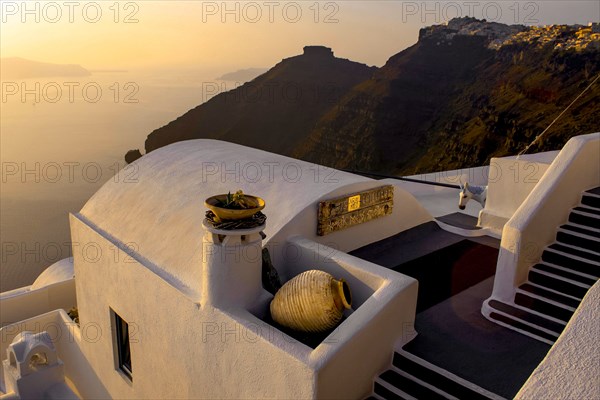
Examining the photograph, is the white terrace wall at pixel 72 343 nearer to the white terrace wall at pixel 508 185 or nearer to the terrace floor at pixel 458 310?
the terrace floor at pixel 458 310

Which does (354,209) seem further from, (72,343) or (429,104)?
(429,104)

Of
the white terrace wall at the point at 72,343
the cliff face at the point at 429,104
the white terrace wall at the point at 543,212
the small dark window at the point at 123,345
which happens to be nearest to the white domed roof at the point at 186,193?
the small dark window at the point at 123,345

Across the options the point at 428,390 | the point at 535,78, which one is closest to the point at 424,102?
the point at 535,78

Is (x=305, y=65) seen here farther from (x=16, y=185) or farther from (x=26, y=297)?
Result: (x=26, y=297)

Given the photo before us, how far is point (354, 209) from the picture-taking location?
9.05 m

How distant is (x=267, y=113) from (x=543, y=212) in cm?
8354

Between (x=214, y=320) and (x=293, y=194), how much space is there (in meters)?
2.92

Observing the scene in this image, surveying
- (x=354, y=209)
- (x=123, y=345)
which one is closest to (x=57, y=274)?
(x=123, y=345)

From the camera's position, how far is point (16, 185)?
391 feet

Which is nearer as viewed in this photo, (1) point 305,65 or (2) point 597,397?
(2) point 597,397

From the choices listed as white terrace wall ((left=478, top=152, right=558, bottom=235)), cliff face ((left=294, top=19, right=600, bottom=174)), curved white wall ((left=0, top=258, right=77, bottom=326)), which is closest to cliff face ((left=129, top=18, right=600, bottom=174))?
cliff face ((left=294, top=19, right=600, bottom=174))

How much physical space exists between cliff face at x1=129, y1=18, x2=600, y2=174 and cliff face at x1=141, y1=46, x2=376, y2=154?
0.25 metres

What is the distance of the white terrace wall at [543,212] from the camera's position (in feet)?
24.7

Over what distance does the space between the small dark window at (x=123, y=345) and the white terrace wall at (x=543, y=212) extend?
7.19 metres
